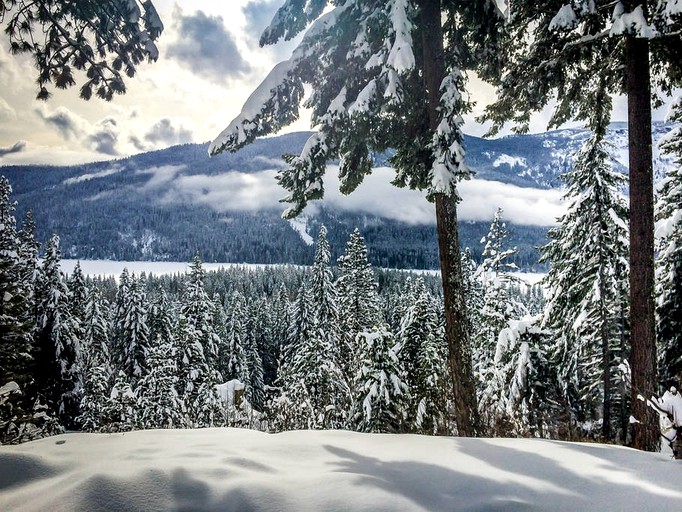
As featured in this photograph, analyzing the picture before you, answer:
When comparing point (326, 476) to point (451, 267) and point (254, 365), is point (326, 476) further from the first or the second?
point (254, 365)

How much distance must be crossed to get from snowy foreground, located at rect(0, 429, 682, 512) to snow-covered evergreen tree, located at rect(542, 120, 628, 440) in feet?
45.4

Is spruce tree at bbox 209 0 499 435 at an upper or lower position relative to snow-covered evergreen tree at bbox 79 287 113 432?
upper

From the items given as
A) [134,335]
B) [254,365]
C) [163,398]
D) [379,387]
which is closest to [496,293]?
[379,387]

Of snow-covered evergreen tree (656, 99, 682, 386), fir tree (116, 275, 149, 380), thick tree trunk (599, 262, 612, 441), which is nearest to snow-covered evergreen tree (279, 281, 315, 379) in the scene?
fir tree (116, 275, 149, 380)

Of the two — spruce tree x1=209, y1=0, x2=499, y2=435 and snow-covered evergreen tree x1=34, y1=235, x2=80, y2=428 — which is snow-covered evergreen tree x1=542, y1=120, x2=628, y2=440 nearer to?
spruce tree x1=209, y1=0, x2=499, y2=435

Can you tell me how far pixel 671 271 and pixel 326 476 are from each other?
609 inches

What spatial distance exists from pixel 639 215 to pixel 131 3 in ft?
27.3

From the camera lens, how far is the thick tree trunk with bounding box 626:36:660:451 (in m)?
7.00

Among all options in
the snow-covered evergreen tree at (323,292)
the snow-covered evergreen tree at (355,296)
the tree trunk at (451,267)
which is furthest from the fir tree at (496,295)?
the snow-covered evergreen tree at (323,292)

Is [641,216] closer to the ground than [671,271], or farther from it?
farther from it

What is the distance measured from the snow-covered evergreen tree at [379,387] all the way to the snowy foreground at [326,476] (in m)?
12.7

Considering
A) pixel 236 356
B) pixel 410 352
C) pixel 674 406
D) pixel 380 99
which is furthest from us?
pixel 236 356

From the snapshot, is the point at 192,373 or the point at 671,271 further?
the point at 192,373

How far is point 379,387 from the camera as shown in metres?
16.9
